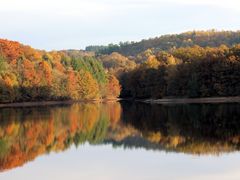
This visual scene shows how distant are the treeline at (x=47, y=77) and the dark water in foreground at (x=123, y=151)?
206 ft

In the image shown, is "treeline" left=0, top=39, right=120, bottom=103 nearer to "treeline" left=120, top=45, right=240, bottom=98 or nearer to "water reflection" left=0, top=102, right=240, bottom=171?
"treeline" left=120, top=45, right=240, bottom=98

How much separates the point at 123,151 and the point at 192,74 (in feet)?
244

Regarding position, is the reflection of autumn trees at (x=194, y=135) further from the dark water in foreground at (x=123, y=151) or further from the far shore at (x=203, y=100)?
the far shore at (x=203, y=100)

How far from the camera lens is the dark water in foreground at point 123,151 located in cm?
2595

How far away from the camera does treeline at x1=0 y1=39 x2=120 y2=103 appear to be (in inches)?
4584

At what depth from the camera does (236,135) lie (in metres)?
38.4

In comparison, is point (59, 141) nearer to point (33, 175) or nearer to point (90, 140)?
point (90, 140)

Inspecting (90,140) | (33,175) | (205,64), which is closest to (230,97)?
(205,64)

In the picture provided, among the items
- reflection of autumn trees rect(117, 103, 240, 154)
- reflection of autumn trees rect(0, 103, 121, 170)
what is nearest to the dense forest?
reflection of autumn trees rect(0, 103, 121, 170)

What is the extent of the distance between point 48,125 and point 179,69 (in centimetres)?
6386

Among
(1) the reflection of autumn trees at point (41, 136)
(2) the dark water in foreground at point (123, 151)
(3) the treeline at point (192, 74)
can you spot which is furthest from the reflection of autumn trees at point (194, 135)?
(3) the treeline at point (192, 74)

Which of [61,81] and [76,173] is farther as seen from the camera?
[61,81]

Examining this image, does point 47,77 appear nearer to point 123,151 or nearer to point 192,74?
point 192,74

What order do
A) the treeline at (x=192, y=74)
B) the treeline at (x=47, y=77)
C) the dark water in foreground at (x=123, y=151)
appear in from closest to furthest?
the dark water in foreground at (x=123, y=151) < the treeline at (x=192, y=74) < the treeline at (x=47, y=77)
